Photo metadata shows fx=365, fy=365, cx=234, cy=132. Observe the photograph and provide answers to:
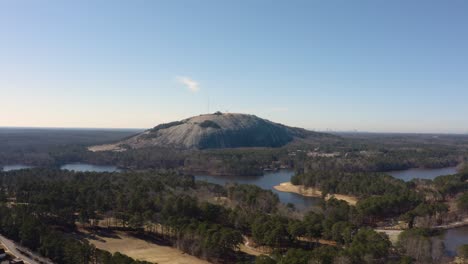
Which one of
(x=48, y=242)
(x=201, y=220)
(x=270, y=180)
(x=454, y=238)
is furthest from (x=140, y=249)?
(x=270, y=180)

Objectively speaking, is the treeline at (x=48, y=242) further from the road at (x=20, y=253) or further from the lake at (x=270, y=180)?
the lake at (x=270, y=180)

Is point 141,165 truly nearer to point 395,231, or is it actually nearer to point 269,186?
point 269,186

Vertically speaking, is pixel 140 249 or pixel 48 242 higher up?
pixel 48 242

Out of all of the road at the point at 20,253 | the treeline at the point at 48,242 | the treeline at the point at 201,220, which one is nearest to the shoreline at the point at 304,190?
the treeline at the point at 201,220

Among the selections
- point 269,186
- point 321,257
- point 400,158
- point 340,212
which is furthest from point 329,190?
point 400,158

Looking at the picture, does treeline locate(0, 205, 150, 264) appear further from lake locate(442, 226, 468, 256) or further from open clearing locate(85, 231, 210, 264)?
lake locate(442, 226, 468, 256)

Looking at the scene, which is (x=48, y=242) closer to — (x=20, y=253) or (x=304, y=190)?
(x=20, y=253)

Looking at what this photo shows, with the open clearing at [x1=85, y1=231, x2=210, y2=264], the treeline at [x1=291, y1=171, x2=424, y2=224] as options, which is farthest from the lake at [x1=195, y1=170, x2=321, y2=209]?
the open clearing at [x1=85, y1=231, x2=210, y2=264]
